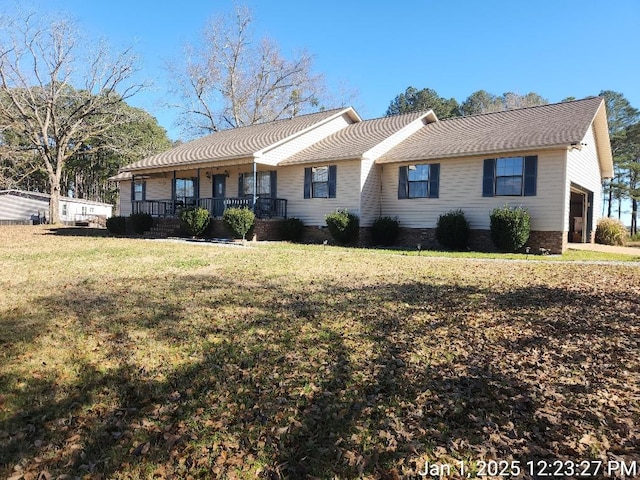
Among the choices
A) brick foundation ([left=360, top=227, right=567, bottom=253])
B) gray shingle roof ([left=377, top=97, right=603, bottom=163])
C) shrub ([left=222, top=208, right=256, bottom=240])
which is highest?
gray shingle roof ([left=377, top=97, right=603, bottom=163])

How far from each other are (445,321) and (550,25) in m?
12.6

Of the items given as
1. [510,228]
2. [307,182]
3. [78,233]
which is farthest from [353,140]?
[78,233]

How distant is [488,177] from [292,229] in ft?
25.4

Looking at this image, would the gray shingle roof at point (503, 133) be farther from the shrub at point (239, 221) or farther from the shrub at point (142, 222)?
the shrub at point (142, 222)

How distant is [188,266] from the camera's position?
375 inches

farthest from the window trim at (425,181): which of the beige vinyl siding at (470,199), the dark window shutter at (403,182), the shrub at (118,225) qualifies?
the shrub at (118,225)

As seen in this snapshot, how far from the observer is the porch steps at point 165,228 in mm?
19453

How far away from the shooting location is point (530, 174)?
527 inches

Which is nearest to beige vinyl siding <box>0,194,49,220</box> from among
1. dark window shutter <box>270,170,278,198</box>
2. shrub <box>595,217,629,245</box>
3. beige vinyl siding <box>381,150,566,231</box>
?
dark window shutter <box>270,170,278,198</box>

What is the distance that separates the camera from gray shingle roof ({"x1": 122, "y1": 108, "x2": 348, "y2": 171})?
60.6 ft

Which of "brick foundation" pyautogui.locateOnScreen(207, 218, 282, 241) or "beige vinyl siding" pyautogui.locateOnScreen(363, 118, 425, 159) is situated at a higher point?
"beige vinyl siding" pyautogui.locateOnScreen(363, 118, 425, 159)

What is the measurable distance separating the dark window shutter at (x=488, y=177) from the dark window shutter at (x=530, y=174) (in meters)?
0.98

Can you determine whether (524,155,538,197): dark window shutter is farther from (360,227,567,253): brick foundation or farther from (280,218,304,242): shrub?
(280,218,304,242): shrub

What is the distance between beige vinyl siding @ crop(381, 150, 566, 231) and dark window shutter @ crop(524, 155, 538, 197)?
117mm
